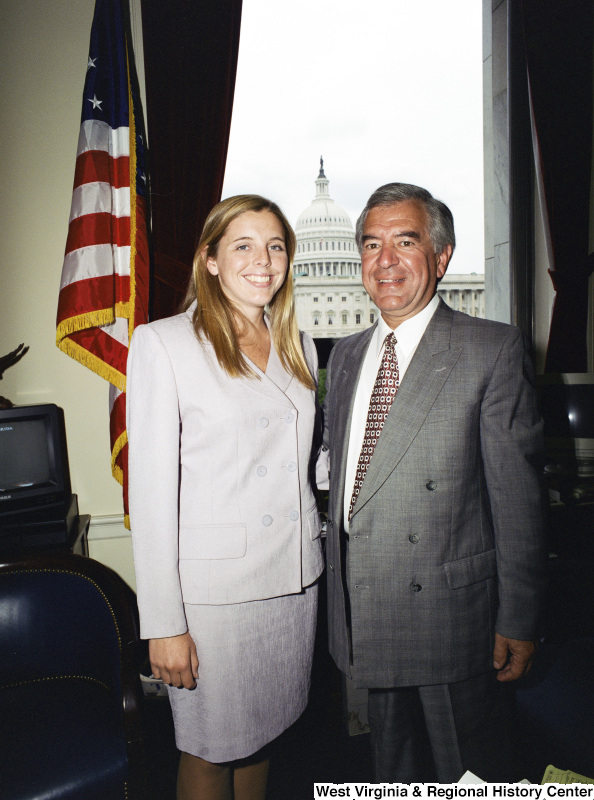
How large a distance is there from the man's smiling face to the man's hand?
34.9 inches

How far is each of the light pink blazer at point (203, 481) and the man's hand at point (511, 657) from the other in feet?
1.74

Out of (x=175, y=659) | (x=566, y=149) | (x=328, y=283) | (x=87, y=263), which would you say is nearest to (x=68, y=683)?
(x=175, y=659)

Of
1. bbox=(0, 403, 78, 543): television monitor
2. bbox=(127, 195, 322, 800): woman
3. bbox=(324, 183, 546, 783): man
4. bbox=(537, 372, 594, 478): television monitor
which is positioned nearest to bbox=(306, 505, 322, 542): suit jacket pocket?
bbox=(127, 195, 322, 800): woman

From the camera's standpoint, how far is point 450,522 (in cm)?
124

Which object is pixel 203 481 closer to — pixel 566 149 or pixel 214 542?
pixel 214 542

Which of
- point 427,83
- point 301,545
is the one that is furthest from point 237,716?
point 427,83

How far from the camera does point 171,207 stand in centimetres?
232

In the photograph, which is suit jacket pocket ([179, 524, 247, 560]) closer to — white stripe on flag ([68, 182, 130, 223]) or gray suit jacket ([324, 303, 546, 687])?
gray suit jacket ([324, 303, 546, 687])

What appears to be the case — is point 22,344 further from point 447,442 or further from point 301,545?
point 447,442

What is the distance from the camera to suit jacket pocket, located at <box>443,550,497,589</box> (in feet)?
4.05

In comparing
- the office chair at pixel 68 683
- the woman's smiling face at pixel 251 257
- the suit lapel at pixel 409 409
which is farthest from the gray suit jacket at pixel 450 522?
the office chair at pixel 68 683

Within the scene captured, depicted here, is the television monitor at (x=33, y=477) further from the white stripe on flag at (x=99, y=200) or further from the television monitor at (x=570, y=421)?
the television monitor at (x=570, y=421)

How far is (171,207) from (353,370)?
4.54 feet

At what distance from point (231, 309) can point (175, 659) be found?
903mm
